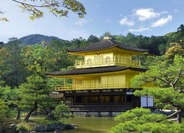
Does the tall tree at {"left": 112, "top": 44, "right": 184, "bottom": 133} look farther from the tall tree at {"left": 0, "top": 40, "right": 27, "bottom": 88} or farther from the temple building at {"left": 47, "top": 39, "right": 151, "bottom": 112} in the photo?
the tall tree at {"left": 0, "top": 40, "right": 27, "bottom": 88}

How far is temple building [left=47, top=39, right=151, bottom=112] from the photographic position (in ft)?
93.4

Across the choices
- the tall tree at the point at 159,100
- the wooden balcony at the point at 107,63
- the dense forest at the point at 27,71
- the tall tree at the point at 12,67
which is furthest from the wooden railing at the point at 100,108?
the tall tree at the point at 159,100

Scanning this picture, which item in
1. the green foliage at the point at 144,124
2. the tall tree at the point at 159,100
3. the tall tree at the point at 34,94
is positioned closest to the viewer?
the green foliage at the point at 144,124

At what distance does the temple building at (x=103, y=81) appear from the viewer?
28453 mm

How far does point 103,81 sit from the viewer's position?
99.5 feet

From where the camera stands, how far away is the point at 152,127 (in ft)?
23.1

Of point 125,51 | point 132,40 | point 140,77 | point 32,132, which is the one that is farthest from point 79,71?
point 132,40

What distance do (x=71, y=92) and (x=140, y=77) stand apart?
76.5 ft

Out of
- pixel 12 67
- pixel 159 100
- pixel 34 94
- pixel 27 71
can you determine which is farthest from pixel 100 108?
pixel 159 100

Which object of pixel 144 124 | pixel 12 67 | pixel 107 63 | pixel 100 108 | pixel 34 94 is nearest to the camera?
pixel 144 124

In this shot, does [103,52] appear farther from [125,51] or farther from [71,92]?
[71,92]

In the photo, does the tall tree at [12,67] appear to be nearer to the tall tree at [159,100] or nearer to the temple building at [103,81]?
the temple building at [103,81]

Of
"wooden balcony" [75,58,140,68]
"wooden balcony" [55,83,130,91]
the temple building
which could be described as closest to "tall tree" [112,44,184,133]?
the temple building

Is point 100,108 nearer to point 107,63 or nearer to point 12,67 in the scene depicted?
point 107,63
